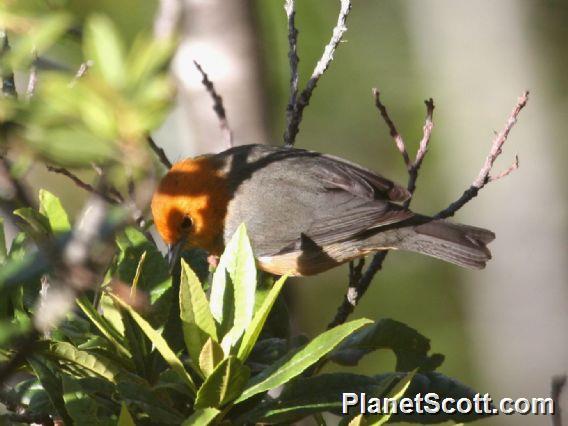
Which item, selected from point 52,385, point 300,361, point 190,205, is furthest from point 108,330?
point 190,205

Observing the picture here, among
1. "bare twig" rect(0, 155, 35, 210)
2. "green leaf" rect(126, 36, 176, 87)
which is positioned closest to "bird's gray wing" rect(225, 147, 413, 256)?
"bare twig" rect(0, 155, 35, 210)

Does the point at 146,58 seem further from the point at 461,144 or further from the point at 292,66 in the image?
the point at 461,144

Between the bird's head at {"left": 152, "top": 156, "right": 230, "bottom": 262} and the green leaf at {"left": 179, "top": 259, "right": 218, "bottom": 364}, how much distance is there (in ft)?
4.77

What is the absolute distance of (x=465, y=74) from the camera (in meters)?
9.87

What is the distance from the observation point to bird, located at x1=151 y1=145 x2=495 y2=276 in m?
3.59

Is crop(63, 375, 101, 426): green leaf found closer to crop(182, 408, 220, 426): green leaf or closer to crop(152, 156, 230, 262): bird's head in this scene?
crop(182, 408, 220, 426): green leaf

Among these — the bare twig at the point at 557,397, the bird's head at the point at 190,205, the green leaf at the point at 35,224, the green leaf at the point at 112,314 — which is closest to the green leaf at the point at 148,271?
the green leaf at the point at 112,314

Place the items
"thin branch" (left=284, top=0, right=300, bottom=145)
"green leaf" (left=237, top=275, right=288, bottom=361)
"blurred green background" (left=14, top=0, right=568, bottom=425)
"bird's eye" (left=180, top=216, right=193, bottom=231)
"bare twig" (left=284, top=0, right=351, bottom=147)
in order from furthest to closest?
"blurred green background" (left=14, top=0, right=568, bottom=425) → "bird's eye" (left=180, top=216, right=193, bottom=231) → "thin branch" (left=284, top=0, right=300, bottom=145) → "bare twig" (left=284, top=0, right=351, bottom=147) → "green leaf" (left=237, top=275, right=288, bottom=361)

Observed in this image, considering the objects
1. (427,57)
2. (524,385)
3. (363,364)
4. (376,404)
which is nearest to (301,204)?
(376,404)

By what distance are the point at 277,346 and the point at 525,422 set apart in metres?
→ 6.56

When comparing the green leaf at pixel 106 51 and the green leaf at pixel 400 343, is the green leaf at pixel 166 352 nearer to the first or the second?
the green leaf at pixel 400 343

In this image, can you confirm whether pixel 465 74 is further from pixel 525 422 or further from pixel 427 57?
pixel 525 422

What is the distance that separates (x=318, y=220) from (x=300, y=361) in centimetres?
210

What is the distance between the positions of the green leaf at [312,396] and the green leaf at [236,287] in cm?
16
